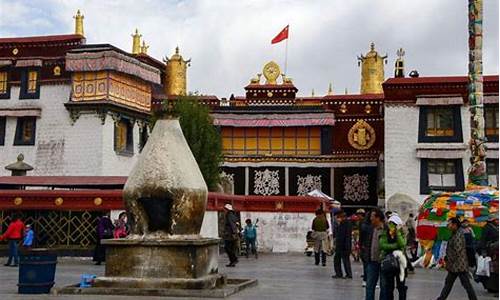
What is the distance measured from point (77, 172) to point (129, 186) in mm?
22901

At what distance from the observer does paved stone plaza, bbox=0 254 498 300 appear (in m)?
12.5

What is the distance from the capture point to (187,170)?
1266 centimetres

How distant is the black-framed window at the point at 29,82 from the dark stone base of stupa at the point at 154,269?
84.0 ft

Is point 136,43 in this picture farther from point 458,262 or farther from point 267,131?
point 458,262

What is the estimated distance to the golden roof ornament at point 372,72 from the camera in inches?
1934

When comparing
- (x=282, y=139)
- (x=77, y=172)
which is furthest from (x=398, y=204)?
(x=77, y=172)

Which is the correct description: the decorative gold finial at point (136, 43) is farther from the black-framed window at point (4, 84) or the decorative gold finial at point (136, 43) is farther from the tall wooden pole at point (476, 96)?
the tall wooden pole at point (476, 96)

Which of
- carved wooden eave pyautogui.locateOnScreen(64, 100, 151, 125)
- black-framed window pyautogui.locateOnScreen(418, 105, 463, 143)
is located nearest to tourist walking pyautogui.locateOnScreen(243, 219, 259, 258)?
carved wooden eave pyautogui.locateOnScreen(64, 100, 151, 125)

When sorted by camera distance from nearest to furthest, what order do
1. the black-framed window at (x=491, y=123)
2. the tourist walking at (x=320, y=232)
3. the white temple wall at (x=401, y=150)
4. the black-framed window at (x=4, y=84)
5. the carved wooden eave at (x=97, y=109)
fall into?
1. the tourist walking at (x=320, y=232)
2. the carved wooden eave at (x=97, y=109)
3. the black-framed window at (x=491, y=123)
4. the white temple wall at (x=401, y=150)
5. the black-framed window at (x=4, y=84)

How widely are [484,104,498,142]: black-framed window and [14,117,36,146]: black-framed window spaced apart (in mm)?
21850

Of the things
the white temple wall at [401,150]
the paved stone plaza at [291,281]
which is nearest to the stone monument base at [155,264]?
the paved stone plaza at [291,281]

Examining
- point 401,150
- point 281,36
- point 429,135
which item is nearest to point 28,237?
point 401,150

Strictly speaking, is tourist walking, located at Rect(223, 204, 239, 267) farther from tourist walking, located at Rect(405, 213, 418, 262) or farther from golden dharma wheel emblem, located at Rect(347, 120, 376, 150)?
golden dharma wheel emblem, located at Rect(347, 120, 376, 150)

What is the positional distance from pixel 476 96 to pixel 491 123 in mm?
9948
